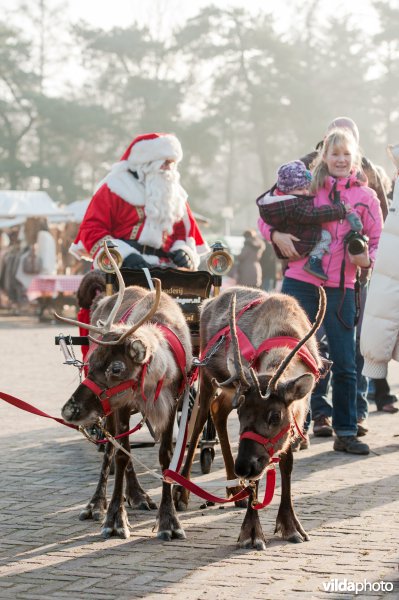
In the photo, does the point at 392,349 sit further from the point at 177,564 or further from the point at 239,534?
the point at 177,564

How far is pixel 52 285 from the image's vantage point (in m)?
27.1

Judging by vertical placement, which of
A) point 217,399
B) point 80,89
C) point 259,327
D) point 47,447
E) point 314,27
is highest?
point 314,27

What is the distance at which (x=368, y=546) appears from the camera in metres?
6.13

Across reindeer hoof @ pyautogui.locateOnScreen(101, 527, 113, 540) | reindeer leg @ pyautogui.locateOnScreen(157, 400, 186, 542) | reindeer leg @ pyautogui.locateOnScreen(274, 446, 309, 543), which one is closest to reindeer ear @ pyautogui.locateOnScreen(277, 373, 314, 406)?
reindeer leg @ pyautogui.locateOnScreen(274, 446, 309, 543)

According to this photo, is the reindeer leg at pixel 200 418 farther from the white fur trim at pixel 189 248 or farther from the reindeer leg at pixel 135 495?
the white fur trim at pixel 189 248

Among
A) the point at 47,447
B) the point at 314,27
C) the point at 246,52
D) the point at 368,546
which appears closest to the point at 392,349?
the point at 368,546

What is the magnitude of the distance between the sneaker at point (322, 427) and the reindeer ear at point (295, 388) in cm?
442

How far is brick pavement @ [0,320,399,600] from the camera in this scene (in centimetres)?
540

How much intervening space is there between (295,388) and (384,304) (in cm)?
160

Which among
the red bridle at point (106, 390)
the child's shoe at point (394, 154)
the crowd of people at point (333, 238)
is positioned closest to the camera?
the red bridle at point (106, 390)

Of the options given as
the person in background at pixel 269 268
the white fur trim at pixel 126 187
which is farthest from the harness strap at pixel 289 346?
the person in background at pixel 269 268

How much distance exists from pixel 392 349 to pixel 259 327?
1.06 m

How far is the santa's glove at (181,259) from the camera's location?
9.36m

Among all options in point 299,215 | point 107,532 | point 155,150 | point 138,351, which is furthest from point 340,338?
point 107,532
